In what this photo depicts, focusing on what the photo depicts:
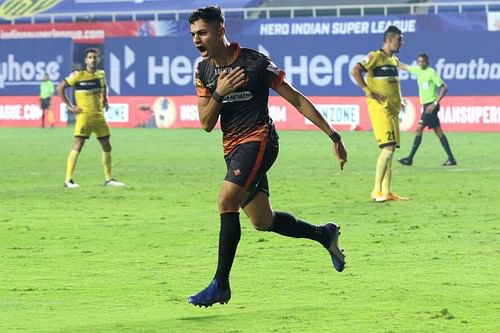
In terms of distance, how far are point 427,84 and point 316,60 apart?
15.1 m

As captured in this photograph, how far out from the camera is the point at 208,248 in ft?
43.8

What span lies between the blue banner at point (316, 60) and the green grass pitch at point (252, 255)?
14.8m

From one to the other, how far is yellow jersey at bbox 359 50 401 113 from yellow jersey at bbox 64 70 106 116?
5297 millimetres

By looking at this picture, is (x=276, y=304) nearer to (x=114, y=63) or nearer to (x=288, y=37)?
(x=288, y=37)

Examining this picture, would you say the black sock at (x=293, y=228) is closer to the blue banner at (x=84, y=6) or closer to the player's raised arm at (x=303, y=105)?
the player's raised arm at (x=303, y=105)

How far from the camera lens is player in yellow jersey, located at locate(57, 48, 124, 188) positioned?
2147 centimetres

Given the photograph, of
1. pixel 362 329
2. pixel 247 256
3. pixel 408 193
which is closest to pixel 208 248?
pixel 247 256

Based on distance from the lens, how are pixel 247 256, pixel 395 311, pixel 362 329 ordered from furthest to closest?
pixel 247 256, pixel 395 311, pixel 362 329

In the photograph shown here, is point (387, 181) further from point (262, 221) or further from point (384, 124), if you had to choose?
point (262, 221)

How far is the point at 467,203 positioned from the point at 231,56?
349 inches

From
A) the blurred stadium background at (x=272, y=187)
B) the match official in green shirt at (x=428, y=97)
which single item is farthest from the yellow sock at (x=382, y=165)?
the match official in green shirt at (x=428, y=97)

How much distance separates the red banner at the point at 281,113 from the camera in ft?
126

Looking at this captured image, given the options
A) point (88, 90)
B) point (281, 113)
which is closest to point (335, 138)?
point (88, 90)

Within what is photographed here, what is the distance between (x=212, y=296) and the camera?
9234 millimetres
